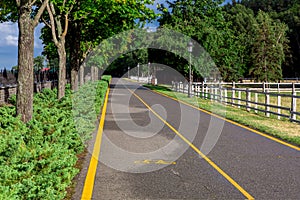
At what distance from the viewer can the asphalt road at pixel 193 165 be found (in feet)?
21.5

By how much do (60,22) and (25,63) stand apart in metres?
14.6

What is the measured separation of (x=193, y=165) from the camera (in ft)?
27.7

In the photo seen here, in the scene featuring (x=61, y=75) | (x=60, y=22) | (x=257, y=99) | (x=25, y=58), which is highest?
(x=60, y=22)

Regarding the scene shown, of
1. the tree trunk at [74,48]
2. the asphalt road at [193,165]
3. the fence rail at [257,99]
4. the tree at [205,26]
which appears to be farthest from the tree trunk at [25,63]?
the tree at [205,26]

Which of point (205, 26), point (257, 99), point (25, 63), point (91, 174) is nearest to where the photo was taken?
point (91, 174)

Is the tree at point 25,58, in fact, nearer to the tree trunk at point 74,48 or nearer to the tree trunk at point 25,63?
the tree trunk at point 25,63

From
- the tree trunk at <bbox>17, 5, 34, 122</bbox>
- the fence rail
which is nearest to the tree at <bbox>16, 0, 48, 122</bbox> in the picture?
the tree trunk at <bbox>17, 5, 34, 122</bbox>

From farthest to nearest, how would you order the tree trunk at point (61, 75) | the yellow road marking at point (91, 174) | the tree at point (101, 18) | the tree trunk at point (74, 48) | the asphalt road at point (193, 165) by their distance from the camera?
1. the tree trunk at point (74, 48)
2. the tree at point (101, 18)
3. the tree trunk at point (61, 75)
4. the asphalt road at point (193, 165)
5. the yellow road marking at point (91, 174)

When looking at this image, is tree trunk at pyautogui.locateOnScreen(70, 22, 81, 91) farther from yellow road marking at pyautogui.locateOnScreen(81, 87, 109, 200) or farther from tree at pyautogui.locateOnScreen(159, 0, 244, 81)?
tree at pyautogui.locateOnScreen(159, 0, 244, 81)

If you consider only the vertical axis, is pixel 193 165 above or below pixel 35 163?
below

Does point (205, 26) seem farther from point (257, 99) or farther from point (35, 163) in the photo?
point (35, 163)

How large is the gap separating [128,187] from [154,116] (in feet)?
38.3

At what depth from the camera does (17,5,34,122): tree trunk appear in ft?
33.9

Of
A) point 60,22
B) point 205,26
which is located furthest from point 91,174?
point 205,26
